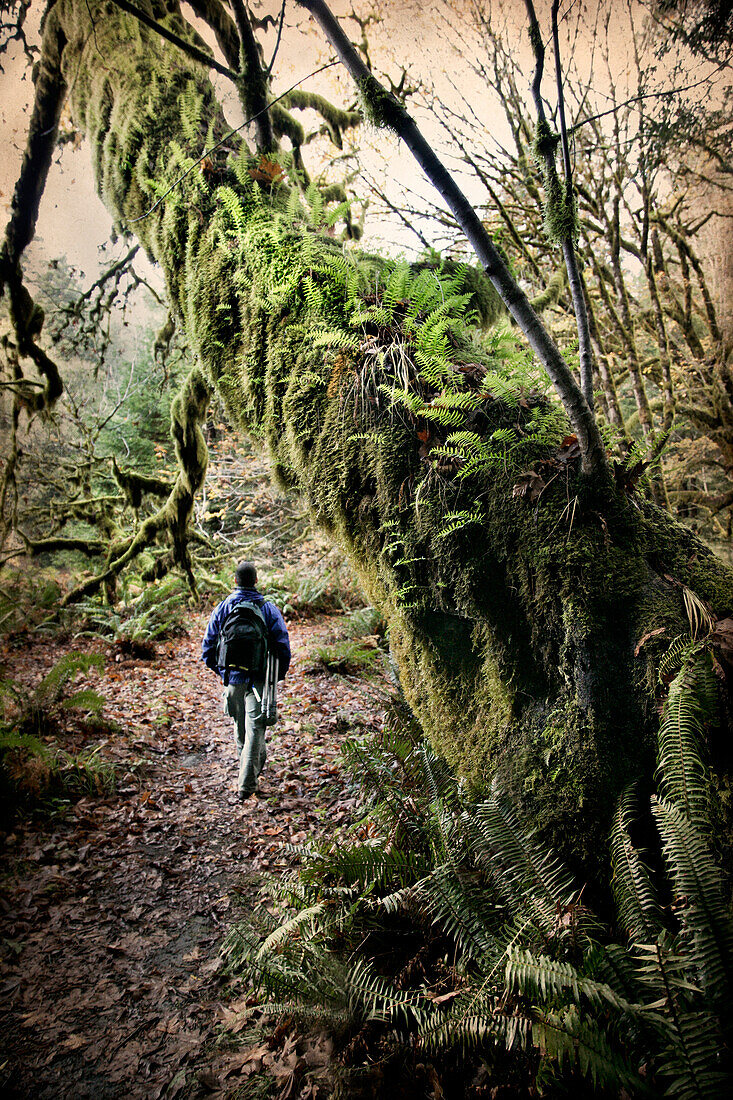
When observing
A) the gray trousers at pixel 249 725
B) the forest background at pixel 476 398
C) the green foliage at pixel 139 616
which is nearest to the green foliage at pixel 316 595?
the green foliage at pixel 139 616

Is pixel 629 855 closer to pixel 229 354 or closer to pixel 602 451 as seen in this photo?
pixel 602 451

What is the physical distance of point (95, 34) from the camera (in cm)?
428

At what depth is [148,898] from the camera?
3.55 meters

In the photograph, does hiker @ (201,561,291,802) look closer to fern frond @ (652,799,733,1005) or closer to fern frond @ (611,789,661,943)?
fern frond @ (611,789,661,943)

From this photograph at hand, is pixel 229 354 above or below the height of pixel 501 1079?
above

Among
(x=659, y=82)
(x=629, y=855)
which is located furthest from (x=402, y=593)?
(x=659, y=82)

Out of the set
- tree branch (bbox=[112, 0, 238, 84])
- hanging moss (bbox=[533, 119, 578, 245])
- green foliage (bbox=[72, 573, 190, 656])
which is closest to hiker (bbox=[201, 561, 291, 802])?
hanging moss (bbox=[533, 119, 578, 245])

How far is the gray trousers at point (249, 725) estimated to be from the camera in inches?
184

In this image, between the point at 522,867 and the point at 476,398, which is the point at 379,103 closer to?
the point at 476,398

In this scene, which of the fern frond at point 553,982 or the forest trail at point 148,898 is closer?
the fern frond at point 553,982

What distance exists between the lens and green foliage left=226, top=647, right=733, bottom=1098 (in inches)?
52.9

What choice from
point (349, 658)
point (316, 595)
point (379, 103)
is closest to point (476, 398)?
point (379, 103)

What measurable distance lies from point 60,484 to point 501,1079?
11758mm

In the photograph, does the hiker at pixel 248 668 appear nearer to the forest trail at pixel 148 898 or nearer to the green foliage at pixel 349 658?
the forest trail at pixel 148 898
